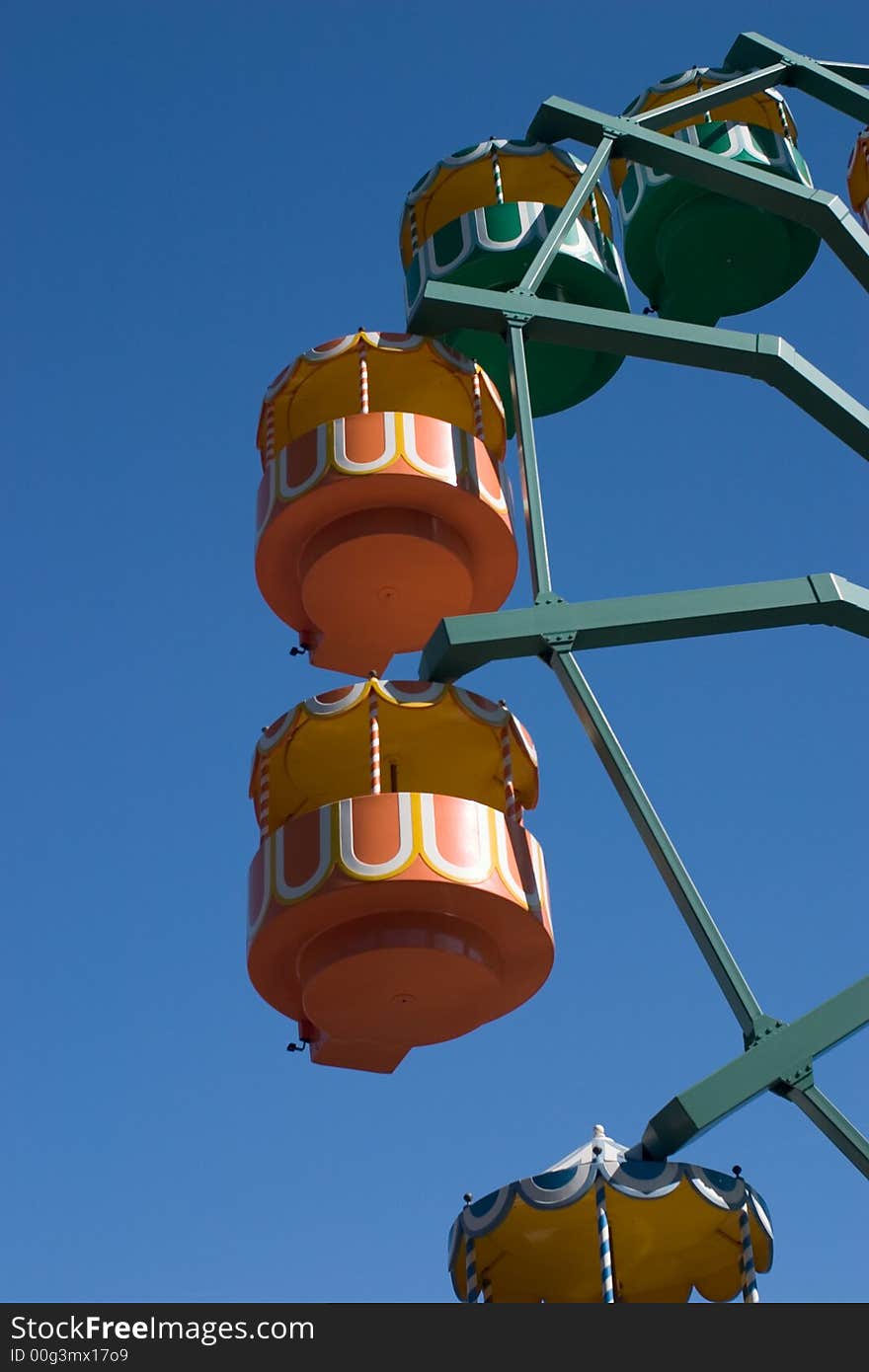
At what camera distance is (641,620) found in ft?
43.7

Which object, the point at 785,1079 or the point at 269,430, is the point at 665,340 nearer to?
the point at 269,430

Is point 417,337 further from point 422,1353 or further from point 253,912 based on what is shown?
point 422,1353

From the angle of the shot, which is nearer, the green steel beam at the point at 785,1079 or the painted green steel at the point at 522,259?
the green steel beam at the point at 785,1079

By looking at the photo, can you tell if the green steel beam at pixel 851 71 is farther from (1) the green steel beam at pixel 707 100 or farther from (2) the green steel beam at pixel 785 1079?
(2) the green steel beam at pixel 785 1079

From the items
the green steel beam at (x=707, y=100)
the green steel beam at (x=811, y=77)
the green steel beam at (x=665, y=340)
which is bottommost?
the green steel beam at (x=665, y=340)

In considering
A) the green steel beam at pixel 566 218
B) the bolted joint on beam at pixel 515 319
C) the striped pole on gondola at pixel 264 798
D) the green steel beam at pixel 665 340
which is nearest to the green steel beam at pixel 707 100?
the green steel beam at pixel 566 218

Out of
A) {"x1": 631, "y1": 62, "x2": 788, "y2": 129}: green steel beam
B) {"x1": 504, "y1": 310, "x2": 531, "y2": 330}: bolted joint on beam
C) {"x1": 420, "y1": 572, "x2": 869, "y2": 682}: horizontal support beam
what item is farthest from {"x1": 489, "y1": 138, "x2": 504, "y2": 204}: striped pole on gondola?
{"x1": 420, "y1": 572, "x2": 869, "y2": 682}: horizontal support beam

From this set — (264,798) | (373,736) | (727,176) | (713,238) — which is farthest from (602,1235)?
(713,238)

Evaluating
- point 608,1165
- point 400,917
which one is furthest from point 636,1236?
point 400,917

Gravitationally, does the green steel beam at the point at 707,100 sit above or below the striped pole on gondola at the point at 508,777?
above

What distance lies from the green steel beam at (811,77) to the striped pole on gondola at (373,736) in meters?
8.94

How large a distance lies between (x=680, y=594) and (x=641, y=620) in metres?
0.32

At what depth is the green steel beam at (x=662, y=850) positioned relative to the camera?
38.7ft

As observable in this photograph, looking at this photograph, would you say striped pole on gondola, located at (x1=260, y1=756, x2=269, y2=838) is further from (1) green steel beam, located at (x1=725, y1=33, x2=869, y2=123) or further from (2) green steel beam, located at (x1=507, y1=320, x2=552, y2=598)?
(1) green steel beam, located at (x1=725, y1=33, x2=869, y2=123)
